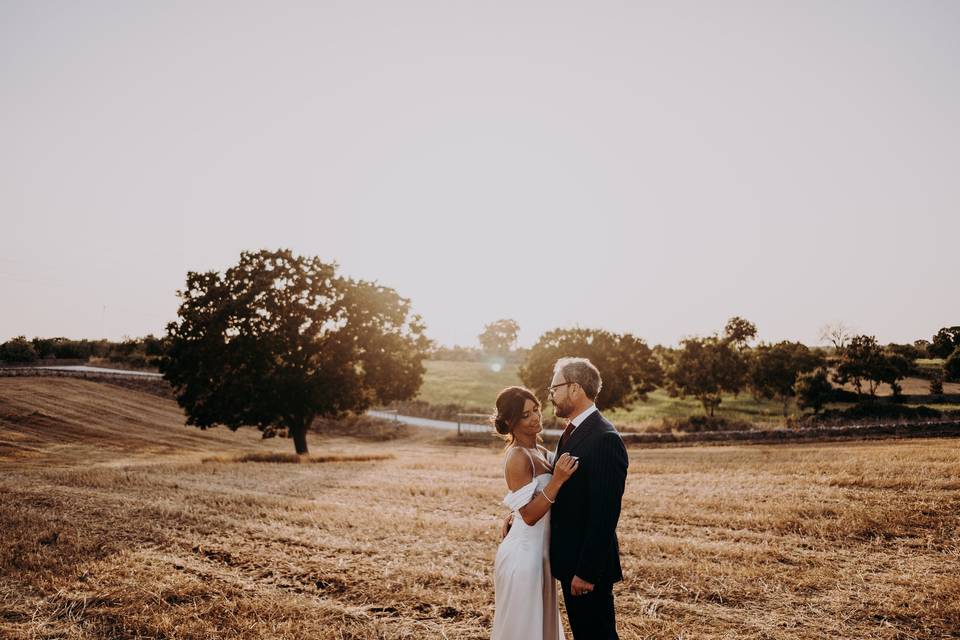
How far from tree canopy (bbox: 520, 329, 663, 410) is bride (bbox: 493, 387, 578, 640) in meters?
41.4

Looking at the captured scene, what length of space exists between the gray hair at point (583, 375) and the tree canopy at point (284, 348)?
27241 mm

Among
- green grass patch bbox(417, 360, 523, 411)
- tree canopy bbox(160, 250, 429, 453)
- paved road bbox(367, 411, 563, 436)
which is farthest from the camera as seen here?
green grass patch bbox(417, 360, 523, 411)

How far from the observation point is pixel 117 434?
4066 cm

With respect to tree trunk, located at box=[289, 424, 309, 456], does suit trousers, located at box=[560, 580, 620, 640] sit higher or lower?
higher

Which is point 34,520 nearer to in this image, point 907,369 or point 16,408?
point 16,408

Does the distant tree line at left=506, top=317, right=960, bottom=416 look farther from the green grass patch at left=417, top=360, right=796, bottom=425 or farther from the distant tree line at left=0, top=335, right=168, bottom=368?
the distant tree line at left=0, top=335, right=168, bottom=368

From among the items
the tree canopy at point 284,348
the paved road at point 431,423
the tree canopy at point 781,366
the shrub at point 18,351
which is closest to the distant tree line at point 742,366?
the tree canopy at point 781,366

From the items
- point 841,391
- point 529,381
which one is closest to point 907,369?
point 841,391

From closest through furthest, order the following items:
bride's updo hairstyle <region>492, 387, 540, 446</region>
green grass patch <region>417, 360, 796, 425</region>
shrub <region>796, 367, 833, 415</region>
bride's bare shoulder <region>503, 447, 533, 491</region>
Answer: bride's bare shoulder <region>503, 447, 533, 491</region> → bride's updo hairstyle <region>492, 387, 540, 446</region> → shrub <region>796, 367, 833, 415</region> → green grass patch <region>417, 360, 796, 425</region>

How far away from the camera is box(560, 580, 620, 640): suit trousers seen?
4664 millimetres

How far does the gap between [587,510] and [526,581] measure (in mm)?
911

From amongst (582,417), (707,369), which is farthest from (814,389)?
(582,417)

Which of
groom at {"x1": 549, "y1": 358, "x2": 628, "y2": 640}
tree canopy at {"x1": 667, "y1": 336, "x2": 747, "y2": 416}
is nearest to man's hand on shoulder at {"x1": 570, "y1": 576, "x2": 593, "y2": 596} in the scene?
groom at {"x1": 549, "y1": 358, "x2": 628, "y2": 640}

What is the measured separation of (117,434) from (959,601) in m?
47.3
